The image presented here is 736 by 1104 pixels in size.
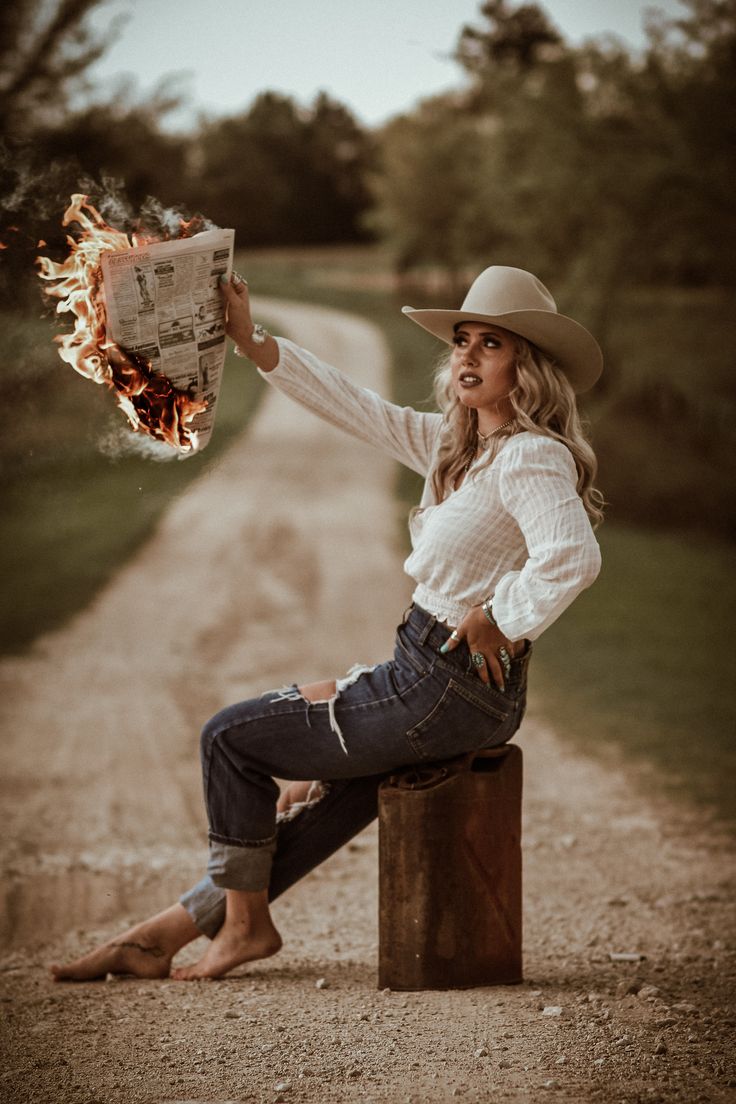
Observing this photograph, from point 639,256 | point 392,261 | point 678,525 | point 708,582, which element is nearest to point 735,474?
point 678,525

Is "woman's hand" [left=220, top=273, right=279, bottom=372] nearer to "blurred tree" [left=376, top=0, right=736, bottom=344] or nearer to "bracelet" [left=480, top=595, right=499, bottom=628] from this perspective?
"bracelet" [left=480, top=595, right=499, bottom=628]

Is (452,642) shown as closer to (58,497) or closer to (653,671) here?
(653,671)

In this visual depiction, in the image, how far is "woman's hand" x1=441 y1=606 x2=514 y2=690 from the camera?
2.88 meters

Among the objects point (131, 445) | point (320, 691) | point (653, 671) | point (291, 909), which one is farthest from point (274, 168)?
point (320, 691)

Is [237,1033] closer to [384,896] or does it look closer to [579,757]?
[384,896]

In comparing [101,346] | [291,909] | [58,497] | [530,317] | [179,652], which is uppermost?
[530,317]

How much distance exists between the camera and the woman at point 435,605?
2.89 metres

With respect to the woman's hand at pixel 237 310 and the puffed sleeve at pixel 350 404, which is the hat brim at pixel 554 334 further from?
the woman's hand at pixel 237 310

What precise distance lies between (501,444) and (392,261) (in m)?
27.9

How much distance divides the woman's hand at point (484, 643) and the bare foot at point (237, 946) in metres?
1.11

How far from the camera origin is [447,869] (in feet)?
10.7

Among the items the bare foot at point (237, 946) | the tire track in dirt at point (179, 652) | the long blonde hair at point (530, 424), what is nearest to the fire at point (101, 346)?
the long blonde hair at point (530, 424)

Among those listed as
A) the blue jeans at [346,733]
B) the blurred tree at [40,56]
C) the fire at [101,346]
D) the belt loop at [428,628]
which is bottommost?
the blue jeans at [346,733]

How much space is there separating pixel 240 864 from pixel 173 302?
161 cm
